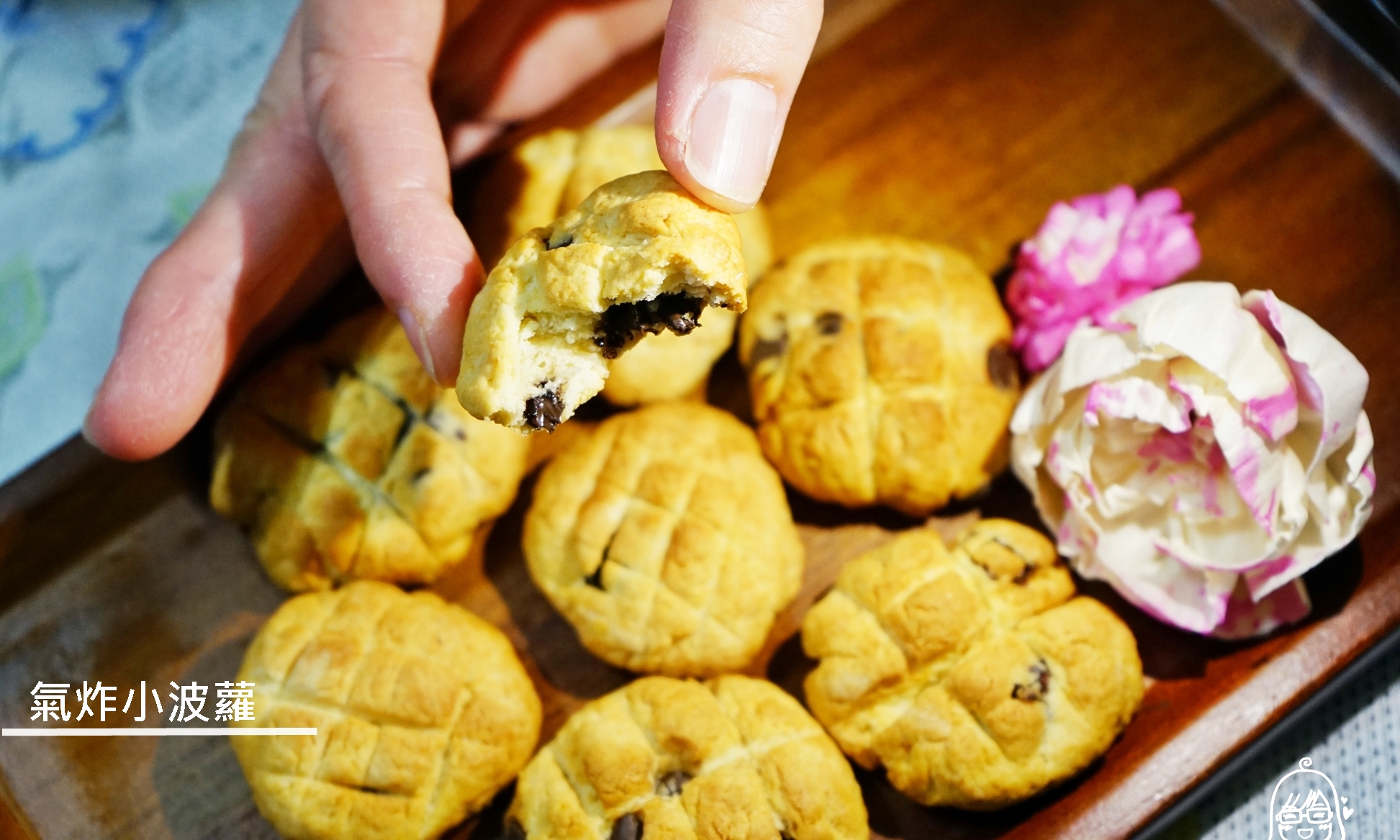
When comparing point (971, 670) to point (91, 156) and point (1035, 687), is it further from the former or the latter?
point (91, 156)

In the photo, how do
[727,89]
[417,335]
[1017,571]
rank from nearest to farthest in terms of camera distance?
[727,89]
[417,335]
[1017,571]

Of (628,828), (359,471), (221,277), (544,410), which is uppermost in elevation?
(544,410)

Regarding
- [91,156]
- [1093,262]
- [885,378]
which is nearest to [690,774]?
[885,378]

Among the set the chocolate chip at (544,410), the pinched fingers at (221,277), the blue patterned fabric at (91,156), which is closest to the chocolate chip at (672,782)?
the chocolate chip at (544,410)

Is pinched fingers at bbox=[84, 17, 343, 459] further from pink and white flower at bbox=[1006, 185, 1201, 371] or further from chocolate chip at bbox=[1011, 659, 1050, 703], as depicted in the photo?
chocolate chip at bbox=[1011, 659, 1050, 703]

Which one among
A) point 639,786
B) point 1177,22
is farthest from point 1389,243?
point 639,786

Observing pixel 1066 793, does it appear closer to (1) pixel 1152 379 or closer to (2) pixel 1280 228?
(1) pixel 1152 379

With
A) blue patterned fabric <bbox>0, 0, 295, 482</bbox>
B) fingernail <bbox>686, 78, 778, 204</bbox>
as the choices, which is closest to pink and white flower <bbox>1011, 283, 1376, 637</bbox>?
fingernail <bbox>686, 78, 778, 204</bbox>

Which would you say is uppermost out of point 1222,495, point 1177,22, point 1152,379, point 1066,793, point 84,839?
point 1177,22
